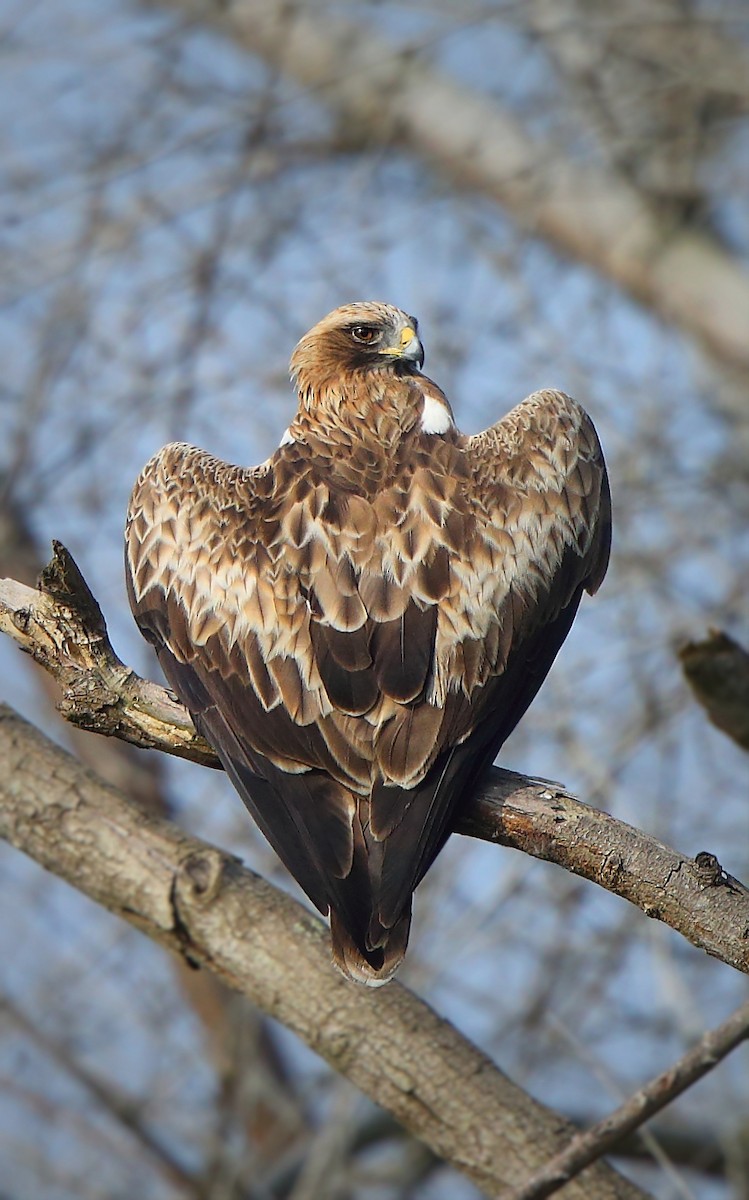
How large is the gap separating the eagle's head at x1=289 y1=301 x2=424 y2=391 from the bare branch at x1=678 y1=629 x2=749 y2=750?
4.08ft

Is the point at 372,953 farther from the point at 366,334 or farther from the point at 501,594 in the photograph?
the point at 366,334

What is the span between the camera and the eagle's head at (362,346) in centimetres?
494

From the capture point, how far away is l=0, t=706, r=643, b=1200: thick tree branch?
4484mm

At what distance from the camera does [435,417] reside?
178 inches

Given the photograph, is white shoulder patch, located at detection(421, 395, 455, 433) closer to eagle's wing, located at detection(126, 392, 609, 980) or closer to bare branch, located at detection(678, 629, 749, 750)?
eagle's wing, located at detection(126, 392, 609, 980)

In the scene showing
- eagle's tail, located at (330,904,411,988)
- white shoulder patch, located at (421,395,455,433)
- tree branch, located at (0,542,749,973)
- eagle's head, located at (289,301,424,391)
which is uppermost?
eagle's head, located at (289,301,424,391)

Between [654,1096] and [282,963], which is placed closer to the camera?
[654,1096]

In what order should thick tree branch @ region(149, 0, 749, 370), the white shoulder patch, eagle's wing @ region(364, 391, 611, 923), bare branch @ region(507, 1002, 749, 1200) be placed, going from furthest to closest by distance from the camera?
1. thick tree branch @ region(149, 0, 749, 370)
2. the white shoulder patch
3. bare branch @ region(507, 1002, 749, 1200)
4. eagle's wing @ region(364, 391, 611, 923)

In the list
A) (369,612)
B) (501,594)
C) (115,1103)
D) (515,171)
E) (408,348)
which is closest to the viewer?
(369,612)

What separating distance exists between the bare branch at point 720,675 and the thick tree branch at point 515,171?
5.11m

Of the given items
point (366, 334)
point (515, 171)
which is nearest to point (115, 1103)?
point (366, 334)

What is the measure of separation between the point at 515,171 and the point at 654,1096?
7107mm

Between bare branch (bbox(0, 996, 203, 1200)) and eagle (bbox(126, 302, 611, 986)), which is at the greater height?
eagle (bbox(126, 302, 611, 986))

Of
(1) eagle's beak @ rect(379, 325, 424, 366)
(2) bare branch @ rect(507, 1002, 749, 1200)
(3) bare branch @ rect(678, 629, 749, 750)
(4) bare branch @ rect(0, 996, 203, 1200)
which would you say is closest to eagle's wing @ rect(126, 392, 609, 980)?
(3) bare branch @ rect(678, 629, 749, 750)
